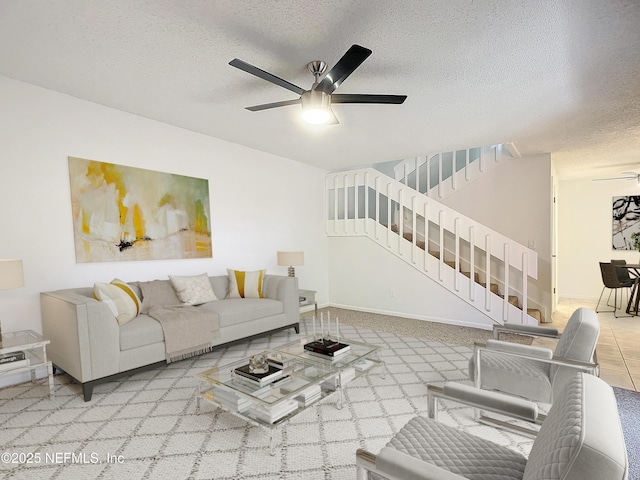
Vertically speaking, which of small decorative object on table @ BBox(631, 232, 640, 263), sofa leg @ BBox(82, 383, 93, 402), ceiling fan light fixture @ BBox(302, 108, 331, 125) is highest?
ceiling fan light fixture @ BBox(302, 108, 331, 125)

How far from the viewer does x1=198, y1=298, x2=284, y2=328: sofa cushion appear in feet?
11.6

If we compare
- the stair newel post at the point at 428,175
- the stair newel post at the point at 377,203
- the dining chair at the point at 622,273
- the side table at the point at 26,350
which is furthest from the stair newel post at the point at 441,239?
the side table at the point at 26,350

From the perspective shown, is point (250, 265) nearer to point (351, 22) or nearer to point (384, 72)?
point (384, 72)

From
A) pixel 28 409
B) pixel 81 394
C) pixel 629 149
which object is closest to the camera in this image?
pixel 28 409

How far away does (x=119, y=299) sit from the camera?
9.76 ft

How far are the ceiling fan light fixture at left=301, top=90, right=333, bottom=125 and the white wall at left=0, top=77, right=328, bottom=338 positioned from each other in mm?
2378

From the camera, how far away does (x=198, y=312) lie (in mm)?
3338

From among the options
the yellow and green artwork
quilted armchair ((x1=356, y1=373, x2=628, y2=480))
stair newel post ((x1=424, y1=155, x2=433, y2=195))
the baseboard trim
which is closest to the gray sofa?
the yellow and green artwork

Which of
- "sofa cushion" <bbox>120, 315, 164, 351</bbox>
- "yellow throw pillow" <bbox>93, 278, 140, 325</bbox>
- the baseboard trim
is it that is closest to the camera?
"sofa cushion" <bbox>120, 315, 164, 351</bbox>

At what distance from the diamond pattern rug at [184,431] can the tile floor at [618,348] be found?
1.42 m

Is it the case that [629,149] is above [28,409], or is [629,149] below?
above

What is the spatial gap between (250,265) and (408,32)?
3.80 meters

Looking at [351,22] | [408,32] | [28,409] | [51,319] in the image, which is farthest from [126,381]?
[408,32]

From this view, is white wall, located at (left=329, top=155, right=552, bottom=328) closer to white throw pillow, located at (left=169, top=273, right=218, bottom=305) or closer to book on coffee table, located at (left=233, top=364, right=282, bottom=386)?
white throw pillow, located at (left=169, top=273, right=218, bottom=305)
